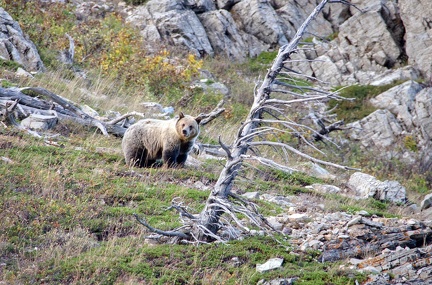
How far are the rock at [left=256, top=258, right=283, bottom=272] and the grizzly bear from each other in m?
4.70

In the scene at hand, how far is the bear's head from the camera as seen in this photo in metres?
12.1

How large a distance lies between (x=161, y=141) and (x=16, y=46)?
26.7ft

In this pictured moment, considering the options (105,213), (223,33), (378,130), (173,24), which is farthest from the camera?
(223,33)

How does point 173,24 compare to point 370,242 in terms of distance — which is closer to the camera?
point 370,242

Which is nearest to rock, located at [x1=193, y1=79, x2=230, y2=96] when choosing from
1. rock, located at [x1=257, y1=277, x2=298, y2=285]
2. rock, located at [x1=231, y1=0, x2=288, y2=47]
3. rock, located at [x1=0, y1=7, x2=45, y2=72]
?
rock, located at [x1=0, y1=7, x2=45, y2=72]

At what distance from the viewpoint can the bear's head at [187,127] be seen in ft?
39.7

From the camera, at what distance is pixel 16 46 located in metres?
18.3

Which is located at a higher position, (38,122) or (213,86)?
(38,122)

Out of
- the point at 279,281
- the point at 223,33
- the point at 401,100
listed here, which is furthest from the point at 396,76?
the point at 279,281

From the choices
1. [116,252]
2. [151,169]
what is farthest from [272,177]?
[116,252]

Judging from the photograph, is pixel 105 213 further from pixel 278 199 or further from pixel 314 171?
pixel 314 171

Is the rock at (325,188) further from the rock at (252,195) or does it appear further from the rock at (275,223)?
the rock at (275,223)

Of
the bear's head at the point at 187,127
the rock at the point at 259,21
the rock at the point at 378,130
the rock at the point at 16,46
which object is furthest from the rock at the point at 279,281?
the rock at the point at 259,21

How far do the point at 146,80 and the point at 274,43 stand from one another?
13.4 m
